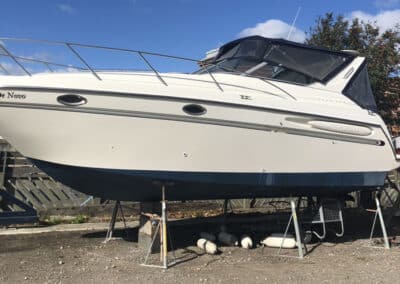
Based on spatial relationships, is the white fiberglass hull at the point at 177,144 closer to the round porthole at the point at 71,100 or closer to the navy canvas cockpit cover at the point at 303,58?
the round porthole at the point at 71,100

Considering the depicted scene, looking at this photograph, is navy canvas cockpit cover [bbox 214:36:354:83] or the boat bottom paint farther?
navy canvas cockpit cover [bbox 214:36:354:83]

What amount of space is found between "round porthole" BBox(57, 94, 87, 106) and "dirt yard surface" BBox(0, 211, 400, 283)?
193cm

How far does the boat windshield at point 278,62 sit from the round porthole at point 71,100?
88.2 inches

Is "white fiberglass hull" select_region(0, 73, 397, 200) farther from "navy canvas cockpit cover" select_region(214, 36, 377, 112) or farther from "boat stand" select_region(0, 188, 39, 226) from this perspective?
"boat stand" select_region(0, 188, 39, 226)

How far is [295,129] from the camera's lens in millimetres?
5957

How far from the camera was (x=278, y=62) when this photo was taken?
6699 millimetres

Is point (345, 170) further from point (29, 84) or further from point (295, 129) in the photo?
point (29, 84)

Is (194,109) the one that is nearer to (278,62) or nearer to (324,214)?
(278,62)

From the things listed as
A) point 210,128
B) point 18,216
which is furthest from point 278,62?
point 18,216

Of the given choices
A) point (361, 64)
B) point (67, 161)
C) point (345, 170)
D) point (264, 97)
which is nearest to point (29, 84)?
point (67, 161)

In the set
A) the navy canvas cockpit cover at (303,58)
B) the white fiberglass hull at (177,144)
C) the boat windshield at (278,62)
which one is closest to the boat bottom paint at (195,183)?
the white fiberglass hull at (177,144)

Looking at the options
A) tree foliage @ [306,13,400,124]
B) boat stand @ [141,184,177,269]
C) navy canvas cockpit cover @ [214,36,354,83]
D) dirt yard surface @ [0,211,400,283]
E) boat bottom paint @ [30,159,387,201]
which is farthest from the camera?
tree foliage @ [306,13,400,124]

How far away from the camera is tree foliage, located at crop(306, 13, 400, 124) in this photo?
519 inches

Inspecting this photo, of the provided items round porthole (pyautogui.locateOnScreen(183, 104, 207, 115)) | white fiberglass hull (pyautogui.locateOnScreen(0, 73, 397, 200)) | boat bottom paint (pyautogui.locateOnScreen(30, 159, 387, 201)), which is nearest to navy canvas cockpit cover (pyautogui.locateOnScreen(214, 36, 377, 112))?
white fiberglass hull (pyautogui.locateOnScreen(0, 73, 397, 200))
